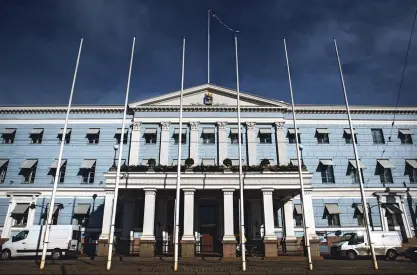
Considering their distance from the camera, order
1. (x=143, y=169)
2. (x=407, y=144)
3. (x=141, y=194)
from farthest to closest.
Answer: (x=407, y=144) < (x=141, y=194) < (x=143, y=169)

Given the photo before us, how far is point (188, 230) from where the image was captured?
23.5 m

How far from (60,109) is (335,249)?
116 feet

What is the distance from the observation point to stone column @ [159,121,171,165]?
34119 millimetres

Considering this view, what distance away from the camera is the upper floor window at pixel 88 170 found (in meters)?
34.4

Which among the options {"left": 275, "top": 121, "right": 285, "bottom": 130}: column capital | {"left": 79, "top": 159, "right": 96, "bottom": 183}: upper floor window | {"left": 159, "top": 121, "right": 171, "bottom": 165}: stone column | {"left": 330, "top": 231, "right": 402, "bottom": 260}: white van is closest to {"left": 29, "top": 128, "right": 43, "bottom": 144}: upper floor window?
{"left": 79, "top": 159, "right": 96, "bottom": 183}: upper floor window

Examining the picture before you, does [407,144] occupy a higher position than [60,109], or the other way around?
[60,109]

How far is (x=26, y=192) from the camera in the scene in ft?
110

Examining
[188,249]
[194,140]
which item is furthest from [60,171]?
[188,249]

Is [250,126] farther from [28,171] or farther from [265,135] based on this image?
[28,171]

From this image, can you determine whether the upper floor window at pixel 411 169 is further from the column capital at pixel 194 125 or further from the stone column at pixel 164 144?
the stone column at pixel 164 144

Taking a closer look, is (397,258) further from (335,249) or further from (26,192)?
(26,192)

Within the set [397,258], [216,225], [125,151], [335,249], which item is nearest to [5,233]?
[125,151]

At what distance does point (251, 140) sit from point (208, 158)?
5733 millimetres

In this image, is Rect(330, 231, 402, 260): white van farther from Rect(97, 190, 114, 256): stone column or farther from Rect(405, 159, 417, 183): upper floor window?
Rect(97, 190, 114, 256): stone column
